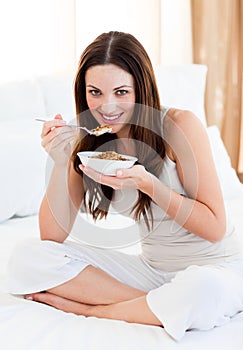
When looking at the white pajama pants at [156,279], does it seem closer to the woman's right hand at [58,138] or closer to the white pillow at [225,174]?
the woman's right hand at [58,138]

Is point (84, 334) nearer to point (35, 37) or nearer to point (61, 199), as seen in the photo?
point (61, 199)

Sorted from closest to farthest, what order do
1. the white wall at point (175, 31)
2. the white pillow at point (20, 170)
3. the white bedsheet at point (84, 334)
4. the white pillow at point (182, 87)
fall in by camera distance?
1. the white bedsheet at point (84, 334)
2. the white pillow at point (20, 170)
3. the white pillow at point (182, 87)
4. the white wall at point (175, 31)

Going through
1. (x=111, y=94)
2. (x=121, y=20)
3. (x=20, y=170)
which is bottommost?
(x=20, y=170)

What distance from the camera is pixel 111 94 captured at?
63.0 inches

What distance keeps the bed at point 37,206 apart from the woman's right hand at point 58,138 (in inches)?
13.5

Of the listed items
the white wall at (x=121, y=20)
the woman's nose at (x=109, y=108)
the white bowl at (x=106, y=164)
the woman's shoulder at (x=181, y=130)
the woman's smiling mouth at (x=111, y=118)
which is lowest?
the white bowl at (x=106, y=164)

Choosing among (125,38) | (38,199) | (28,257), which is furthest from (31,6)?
(28,257)

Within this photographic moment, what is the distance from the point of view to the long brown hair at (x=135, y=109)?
1615 millimetres

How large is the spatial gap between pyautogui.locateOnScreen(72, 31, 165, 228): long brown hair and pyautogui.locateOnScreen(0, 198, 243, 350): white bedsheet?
0.33m

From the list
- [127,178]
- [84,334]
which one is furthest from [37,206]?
[84,334]

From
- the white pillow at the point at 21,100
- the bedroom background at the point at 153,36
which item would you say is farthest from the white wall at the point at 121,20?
the white pillow at the point at 21,100

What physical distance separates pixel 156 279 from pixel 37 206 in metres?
0.78

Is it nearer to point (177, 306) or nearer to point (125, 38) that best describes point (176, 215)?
point (177, 306)

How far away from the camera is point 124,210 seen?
5.78 feet
